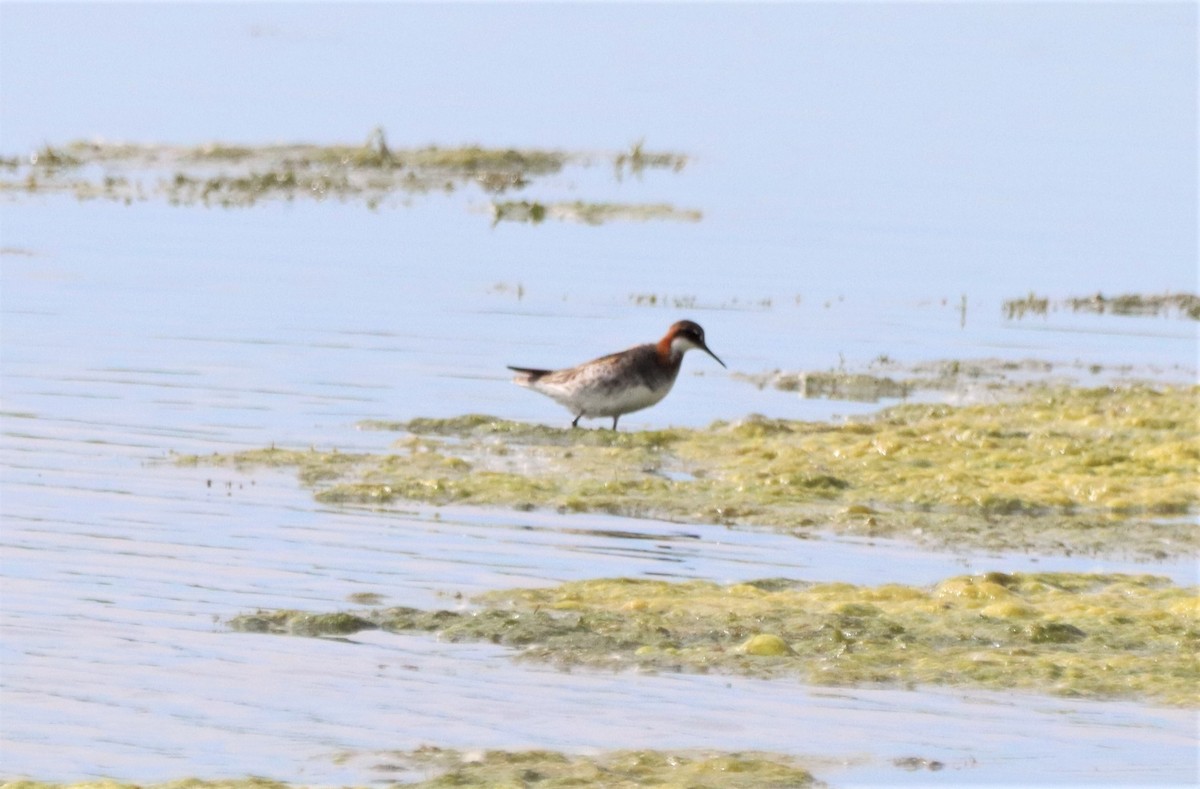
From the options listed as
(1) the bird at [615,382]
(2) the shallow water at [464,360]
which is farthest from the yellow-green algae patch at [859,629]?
(1) the bird at [615,382]

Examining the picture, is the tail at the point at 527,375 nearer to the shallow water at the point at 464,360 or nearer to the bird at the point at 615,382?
the bird at the point at 615,382

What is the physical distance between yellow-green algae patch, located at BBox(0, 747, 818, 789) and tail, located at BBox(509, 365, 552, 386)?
8.37m

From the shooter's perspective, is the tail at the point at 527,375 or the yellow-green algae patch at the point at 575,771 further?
the tail at the point at 527,375

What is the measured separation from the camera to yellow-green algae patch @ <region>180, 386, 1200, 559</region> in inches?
514

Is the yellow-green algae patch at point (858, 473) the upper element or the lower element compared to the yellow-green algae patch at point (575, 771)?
upper

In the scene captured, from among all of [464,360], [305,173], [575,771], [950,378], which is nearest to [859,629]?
[575,771]

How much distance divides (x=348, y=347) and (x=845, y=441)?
546cm

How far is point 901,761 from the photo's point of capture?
26.9 feet

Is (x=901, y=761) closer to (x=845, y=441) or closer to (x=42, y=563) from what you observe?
(x=42, y=563)

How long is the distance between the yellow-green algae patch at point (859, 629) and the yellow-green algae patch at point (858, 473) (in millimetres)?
1743

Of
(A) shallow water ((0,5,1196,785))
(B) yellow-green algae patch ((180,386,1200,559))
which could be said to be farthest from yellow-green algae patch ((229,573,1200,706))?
(B) yellow-green algae patch ((180,386,1200,559))

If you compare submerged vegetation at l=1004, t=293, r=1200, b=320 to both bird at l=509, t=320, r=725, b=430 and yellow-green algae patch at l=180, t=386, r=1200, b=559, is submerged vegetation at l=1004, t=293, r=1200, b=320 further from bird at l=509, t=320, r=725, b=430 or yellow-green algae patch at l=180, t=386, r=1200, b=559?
bird at l=509, t=320, r=725, b=430

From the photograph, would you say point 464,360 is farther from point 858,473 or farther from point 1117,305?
point 1117,305

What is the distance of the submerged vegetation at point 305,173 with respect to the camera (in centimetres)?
2930
